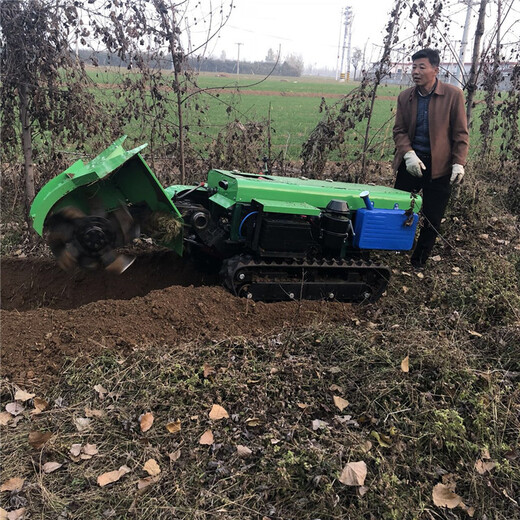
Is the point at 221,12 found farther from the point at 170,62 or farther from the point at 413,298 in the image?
the point at 413,298

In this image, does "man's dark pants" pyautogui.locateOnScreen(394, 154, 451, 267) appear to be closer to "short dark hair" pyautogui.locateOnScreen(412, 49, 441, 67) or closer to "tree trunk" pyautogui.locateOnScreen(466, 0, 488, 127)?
"short dark hair" pyautogui.locateOnScreen(412, 49, 441, 67)

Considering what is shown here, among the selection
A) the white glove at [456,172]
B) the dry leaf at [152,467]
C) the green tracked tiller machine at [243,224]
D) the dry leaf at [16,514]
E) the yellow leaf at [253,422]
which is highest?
the white glove at [456,172]

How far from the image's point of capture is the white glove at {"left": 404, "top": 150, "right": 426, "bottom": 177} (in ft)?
17.4

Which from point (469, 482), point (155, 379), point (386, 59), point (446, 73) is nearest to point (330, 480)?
point (469, 482)

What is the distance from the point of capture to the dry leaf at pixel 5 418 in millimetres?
3210

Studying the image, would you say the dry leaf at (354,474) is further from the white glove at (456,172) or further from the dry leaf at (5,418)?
the white glove at (456,172)

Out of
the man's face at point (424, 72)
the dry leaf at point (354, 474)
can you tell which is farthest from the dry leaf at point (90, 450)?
the man's face at point (424, 72)

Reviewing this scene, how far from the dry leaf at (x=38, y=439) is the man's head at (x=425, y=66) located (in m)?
5.00

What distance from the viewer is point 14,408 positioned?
333cm

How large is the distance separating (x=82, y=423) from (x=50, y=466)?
0.35m

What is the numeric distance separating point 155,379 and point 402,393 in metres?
1.83

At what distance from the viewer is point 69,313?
4266mm

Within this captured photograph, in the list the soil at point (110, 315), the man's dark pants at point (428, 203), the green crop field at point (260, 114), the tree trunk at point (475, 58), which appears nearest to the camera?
the soil at point (110, 315)

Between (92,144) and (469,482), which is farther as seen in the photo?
(92,144)
